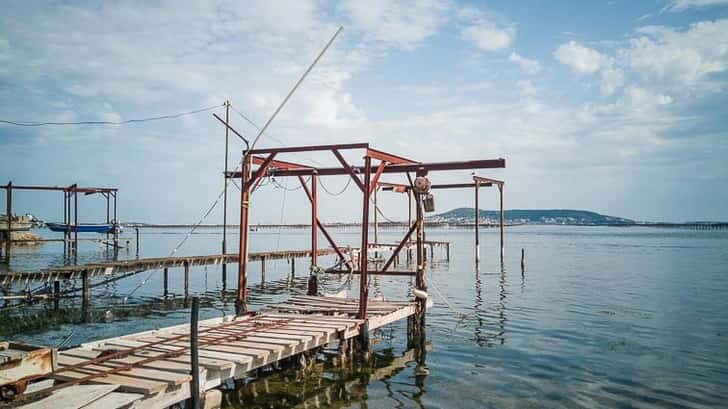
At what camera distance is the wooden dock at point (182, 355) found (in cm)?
737

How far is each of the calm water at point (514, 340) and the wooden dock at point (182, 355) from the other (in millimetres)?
1100

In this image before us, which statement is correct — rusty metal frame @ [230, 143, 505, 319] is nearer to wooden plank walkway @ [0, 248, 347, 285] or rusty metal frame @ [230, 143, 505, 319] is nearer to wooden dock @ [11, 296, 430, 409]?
wooden dock @ [11, 296, 430, 409]

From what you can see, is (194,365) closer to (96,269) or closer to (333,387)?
(333,387)

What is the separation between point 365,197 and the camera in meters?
13.6

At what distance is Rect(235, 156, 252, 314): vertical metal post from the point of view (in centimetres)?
1467

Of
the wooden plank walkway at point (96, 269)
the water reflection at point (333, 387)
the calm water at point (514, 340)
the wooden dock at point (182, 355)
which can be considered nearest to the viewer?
the wooden dock at point (182, 355)

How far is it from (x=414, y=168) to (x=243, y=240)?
5.46m

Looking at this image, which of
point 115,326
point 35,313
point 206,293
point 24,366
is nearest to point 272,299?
point 206,293

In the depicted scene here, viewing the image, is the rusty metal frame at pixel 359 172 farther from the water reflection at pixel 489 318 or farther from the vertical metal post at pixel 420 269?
the water reflection at pixel 489 318

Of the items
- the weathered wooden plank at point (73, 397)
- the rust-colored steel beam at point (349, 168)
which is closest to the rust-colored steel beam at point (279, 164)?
the rust-colored steel beam at point (349, 168)

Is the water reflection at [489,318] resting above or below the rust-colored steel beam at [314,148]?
below

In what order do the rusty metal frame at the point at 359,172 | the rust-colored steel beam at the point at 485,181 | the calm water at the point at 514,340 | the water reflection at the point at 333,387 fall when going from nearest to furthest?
the water reflection at the point at 333,387 → the calm water at the point at 514,340 → the rusty metal frame at the point at 359,172 → the rust-colored steel beam at the point at 485,181

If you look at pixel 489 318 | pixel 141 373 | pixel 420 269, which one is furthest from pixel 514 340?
pixel 141 373

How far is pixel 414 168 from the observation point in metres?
15.5
